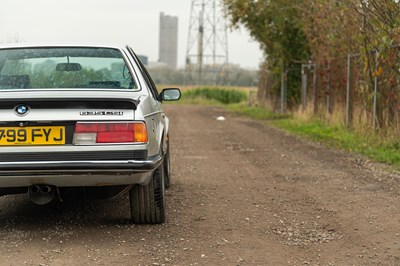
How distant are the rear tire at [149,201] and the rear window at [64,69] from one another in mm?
850

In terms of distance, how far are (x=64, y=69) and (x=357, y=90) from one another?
11.1 meters

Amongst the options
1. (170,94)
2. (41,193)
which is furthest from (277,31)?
(41,193)

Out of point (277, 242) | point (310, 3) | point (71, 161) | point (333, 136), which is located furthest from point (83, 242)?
point (310, 3)

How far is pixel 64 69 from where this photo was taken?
6.43 metres

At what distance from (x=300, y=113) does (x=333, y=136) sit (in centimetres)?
708

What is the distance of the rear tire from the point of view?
6.02 meters

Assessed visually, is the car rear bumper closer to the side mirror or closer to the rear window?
the rear window

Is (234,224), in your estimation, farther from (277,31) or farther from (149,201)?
(277,31)

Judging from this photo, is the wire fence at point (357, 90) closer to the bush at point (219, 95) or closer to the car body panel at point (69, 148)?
the car body panel at point (69, 148)

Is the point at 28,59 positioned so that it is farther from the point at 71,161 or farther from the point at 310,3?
the point at 310,3

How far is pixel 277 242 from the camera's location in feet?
18.6

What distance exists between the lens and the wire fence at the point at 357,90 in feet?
45.1

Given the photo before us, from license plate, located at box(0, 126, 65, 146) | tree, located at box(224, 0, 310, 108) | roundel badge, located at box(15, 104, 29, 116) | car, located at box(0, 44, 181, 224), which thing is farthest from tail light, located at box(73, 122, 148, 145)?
tree, located at box(224, 0, 310, 108)

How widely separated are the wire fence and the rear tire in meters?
7.95
